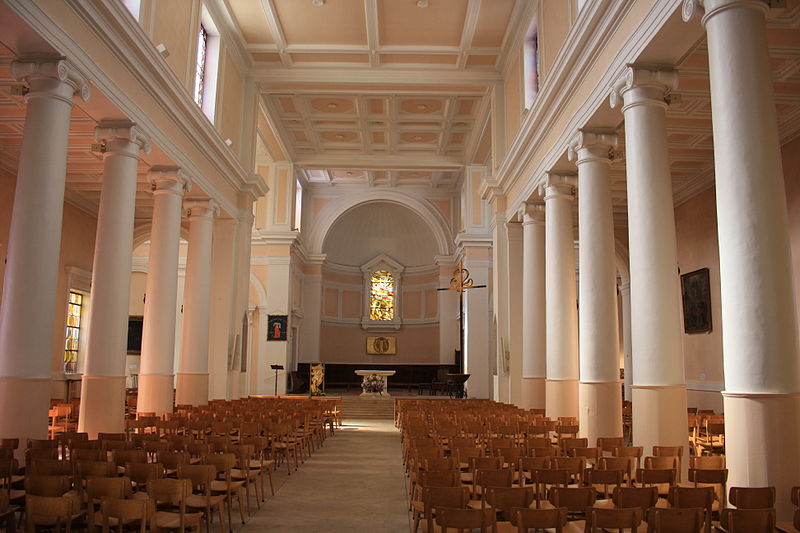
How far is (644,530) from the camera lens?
5488 millimetres

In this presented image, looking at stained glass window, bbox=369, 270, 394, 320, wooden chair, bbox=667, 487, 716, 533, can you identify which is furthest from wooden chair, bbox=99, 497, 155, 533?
stained glass window, bbox=369, 270, 394, 320

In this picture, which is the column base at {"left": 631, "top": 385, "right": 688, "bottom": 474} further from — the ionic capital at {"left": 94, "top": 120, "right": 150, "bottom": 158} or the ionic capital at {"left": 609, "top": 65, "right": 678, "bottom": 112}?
the ionic capital at {"left": 94, "top": 120, "right": 150, "bottom": 158}

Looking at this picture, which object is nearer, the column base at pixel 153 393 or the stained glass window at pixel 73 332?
the column base at pixel 153 393

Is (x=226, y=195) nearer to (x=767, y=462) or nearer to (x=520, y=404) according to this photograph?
(x=520, y=404)

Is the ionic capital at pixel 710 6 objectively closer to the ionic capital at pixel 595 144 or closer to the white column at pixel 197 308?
the ionic capital at pixel 595 144

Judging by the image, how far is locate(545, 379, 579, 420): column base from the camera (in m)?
14.3

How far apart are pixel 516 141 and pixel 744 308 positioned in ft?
36.2

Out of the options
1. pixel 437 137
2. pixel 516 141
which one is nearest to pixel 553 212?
pixel 516 141

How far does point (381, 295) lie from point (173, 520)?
1247 inches

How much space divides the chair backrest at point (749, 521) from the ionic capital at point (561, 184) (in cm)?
1070

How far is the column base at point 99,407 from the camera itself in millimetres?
11555

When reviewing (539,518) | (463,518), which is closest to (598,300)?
(539,518)

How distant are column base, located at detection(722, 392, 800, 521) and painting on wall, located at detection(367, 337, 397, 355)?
29.9m

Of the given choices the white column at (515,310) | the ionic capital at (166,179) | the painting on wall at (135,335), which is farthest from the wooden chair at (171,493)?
the painting on wall at (135,335)
